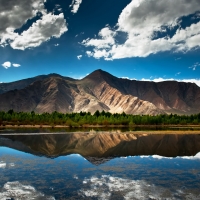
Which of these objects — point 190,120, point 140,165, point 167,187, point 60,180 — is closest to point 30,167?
point 60,180

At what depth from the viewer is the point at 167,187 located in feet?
70.5

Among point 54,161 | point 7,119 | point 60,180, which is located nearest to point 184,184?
point 60,180

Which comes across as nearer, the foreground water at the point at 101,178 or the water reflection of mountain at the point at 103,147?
the foreground water at the point at 101,178

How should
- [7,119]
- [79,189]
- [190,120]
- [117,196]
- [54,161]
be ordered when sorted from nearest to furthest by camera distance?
[117,196] < [79,189] < [54,161] < [7,119] < [190,120]

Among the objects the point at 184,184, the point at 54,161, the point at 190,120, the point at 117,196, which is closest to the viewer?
the point at 117,196

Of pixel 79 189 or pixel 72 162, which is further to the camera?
pixel 72 162

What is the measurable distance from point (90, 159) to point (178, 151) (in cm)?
1737

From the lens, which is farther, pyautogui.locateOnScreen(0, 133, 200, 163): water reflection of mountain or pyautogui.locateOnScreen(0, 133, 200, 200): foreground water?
pyautogui.locateOnScreen(0, 133, 200, 163): water reflection of mountain

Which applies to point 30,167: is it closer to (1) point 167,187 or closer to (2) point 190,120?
(1) point 167,187

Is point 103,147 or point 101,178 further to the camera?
point 103,147

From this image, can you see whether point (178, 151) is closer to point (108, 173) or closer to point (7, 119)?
point (108, 173)

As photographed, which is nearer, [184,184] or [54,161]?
[184,184]

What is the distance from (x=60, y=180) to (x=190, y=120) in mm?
180833

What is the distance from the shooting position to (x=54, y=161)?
112 feet
